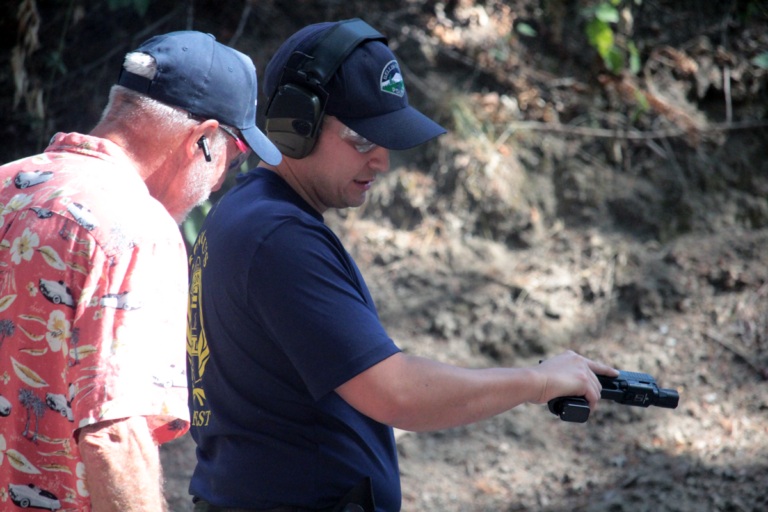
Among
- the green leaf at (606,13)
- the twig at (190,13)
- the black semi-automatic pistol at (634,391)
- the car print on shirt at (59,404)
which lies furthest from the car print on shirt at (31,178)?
the green leaf at (606,13)

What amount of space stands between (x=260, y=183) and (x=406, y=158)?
4.04 m

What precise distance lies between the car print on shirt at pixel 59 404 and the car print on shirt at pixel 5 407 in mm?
87

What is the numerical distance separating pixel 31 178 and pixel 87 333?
435 mm

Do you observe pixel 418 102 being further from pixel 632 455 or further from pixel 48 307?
pixel 48 307

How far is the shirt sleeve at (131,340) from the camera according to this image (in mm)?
1375

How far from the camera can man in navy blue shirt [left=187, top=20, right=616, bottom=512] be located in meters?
1.50

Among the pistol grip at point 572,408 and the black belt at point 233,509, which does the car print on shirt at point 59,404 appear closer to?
the black belt at point 233,509

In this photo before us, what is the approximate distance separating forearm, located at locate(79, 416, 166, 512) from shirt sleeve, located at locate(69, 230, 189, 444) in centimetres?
3

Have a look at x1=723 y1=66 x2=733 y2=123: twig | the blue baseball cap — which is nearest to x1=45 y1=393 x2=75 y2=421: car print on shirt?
the blue baseball cap

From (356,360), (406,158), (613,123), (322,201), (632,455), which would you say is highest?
(322,201)

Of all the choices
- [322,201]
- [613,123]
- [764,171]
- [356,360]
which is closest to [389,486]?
[356,360]

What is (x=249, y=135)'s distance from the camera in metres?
1.91

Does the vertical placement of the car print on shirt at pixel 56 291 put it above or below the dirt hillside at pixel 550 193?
above

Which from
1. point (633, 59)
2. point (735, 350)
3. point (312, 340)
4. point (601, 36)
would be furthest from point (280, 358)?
point (633, 59)
